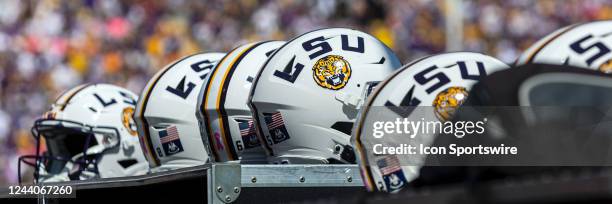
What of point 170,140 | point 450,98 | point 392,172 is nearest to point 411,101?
point 450,98

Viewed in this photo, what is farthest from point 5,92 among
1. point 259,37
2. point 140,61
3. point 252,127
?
point 252,127

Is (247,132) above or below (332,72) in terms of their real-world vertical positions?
below

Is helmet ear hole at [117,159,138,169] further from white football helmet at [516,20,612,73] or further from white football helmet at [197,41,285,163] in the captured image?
white football helmet at [516,20,612,73]

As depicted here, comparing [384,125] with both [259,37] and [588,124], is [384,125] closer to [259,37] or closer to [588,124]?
[588,124]

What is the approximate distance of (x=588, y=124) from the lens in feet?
5.58

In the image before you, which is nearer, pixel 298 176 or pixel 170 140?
pixel 298 176

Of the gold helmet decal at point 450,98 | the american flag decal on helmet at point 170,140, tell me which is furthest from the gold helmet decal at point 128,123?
the gold helmet decal at point 450,98

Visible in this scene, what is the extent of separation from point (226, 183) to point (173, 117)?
1399 millimetres

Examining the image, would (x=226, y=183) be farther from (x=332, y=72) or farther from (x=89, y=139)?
(x=89, y=139)

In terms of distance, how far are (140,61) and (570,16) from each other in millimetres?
4470

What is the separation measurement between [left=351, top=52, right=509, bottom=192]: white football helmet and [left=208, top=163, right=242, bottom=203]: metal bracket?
0.43 m

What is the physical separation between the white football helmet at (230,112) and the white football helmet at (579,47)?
1.44m

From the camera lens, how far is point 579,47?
7.27 feet

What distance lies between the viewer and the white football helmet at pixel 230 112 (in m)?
3.59
